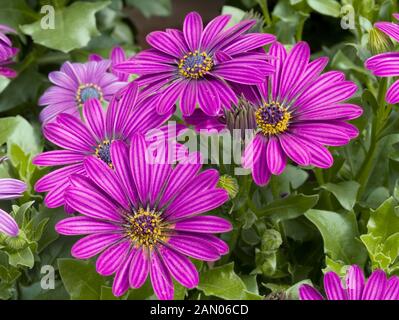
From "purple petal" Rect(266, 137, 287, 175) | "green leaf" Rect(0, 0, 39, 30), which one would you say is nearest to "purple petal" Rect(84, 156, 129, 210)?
"purple petal" Rect(266, 137, 287, 175)

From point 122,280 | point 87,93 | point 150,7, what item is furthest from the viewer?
point 150,7

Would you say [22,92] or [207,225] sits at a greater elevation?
[22,92]

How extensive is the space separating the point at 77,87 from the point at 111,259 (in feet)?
1.03

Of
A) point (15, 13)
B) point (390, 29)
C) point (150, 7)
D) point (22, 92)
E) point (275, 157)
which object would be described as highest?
point (150, 7)

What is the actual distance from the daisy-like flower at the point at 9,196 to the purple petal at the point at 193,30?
0.63ft

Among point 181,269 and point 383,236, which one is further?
point 383,236

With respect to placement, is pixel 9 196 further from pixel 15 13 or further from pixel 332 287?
pixel 15 13

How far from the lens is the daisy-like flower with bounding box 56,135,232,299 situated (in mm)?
510

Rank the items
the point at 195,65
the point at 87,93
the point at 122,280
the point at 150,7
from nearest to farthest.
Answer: the point at 122,280 → the point at 195,65 → the point at 87,93 → the point at 150,7

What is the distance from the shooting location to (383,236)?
628 millimetres

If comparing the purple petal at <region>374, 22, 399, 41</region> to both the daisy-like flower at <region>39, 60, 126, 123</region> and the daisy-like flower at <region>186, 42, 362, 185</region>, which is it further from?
the daisy-like flower at <region>39, 60, 126, 123</region>

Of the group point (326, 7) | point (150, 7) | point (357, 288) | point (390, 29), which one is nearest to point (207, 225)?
point (357, 288)

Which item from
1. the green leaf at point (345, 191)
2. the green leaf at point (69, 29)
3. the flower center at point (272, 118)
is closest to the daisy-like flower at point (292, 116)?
the flower center at point (272, 118)

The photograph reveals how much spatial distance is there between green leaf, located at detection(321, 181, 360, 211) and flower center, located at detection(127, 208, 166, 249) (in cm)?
19
